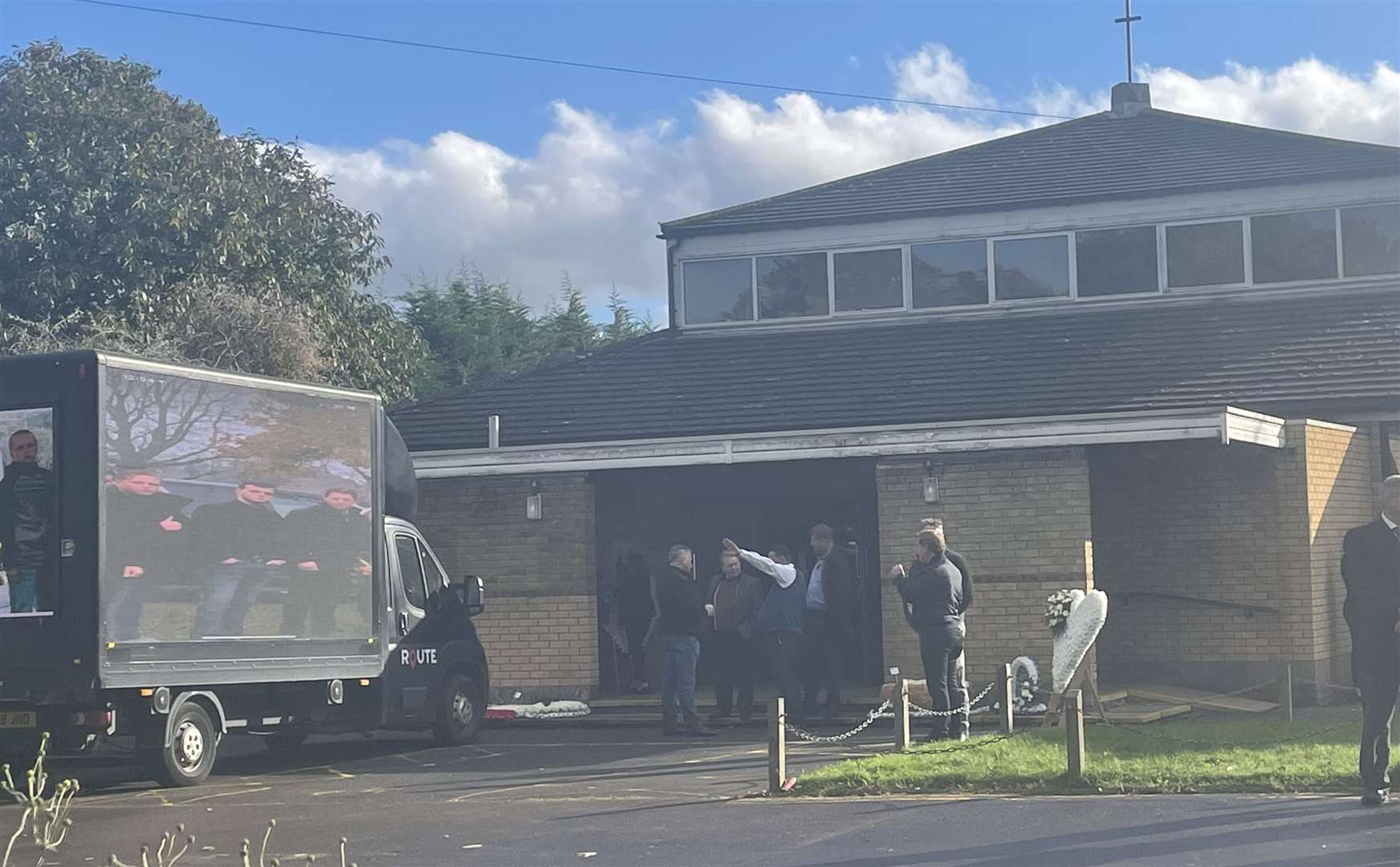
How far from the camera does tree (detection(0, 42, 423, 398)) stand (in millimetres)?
25906

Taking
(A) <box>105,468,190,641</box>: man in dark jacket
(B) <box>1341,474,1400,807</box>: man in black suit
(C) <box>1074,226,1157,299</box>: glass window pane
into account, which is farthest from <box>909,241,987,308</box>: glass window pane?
(B) <box>1341,474,1400,807</box>: man in black suit

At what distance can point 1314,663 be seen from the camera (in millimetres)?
16078

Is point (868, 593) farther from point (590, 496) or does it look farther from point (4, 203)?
point (4, 203)

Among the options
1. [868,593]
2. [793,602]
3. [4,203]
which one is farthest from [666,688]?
[4,203]

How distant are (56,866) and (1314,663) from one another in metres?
11.8

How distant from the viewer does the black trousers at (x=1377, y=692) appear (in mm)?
9047

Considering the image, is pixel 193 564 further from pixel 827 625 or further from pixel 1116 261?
pixel 1116 261

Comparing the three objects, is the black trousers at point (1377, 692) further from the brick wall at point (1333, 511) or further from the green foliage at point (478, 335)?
the green foliage at point (478, 335)

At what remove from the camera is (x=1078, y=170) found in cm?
2145

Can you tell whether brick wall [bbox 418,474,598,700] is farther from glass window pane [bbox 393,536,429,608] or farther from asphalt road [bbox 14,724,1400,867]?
asphalt road [bbox 14,724,1400,867]

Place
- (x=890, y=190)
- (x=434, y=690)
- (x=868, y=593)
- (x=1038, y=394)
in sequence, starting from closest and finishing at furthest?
(x=434, y=690) < (x=1038, y=394) < (x=868, y=593) < (x=890, y=190)

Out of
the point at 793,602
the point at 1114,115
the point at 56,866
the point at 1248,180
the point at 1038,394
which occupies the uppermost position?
the point at 1114,115

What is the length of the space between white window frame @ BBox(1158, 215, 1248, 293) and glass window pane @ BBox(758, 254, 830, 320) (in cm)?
413

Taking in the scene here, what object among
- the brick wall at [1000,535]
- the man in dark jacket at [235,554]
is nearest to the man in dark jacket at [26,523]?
the man in dark jacket at [235,554]
